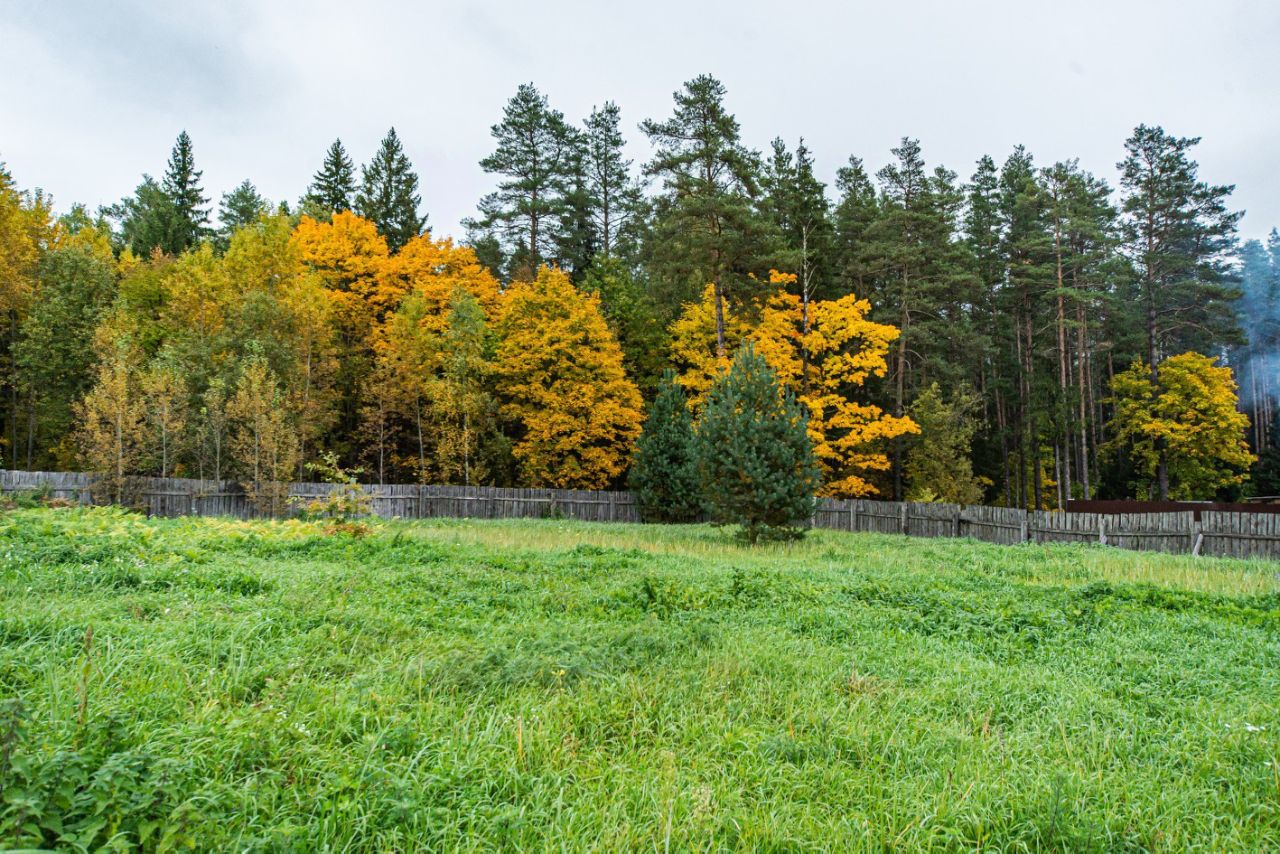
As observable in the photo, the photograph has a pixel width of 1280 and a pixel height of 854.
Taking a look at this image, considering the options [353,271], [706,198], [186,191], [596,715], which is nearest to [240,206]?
[186,191]

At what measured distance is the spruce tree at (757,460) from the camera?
1525 cm

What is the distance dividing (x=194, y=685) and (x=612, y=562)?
693cm

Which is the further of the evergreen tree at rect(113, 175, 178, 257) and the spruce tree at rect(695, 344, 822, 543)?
the evergreen tree at rect(113, 175, 178, 257)

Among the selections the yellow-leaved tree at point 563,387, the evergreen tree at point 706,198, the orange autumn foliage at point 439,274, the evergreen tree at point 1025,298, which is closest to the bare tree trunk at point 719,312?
the evergreen tree at point 706,198

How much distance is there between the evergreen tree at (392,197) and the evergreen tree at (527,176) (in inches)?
202

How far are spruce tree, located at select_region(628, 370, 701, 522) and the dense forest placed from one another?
190 centimetres

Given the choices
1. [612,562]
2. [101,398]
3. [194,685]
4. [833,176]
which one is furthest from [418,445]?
[194,685]

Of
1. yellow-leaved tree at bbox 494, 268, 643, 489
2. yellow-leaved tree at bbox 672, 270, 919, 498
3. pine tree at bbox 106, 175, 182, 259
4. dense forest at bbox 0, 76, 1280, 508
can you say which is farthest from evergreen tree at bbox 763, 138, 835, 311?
pine tree at bbox 106, 175, 182, 259

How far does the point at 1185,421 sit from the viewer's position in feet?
109

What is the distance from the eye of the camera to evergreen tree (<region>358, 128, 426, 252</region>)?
1512 inches

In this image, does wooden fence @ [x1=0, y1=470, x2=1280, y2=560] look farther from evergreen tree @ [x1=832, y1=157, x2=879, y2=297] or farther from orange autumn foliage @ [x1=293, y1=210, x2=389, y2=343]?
evergreen tree @ [x1=832, y1=157, x2=879, y2=297]

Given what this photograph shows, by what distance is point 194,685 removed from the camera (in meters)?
3.63

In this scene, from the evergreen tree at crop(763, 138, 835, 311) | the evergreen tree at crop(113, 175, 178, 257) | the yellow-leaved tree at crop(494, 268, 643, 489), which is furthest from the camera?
the evergreen tree at crop(113, 175, 178, 257)

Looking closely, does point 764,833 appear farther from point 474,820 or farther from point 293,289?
point 293,289
